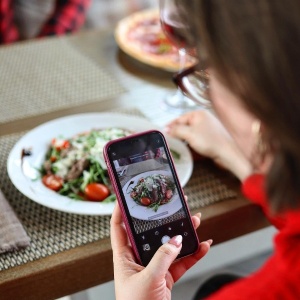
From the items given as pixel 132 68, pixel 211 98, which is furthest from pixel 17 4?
pixel 211 98

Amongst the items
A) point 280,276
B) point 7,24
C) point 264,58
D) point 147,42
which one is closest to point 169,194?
point 280,276

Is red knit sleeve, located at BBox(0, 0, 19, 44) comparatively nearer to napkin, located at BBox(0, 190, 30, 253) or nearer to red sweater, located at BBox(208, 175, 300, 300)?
napkin, located at BBox(0, 190, 30, 253)

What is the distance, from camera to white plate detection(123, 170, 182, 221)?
78cm

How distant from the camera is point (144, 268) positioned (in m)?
0.76

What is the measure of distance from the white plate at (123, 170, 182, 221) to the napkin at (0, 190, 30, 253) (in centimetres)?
18

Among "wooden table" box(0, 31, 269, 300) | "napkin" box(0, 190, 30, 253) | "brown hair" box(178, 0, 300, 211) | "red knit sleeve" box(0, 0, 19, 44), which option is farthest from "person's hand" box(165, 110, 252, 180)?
"red knit sleeve" box(0, 0, 19, 44)

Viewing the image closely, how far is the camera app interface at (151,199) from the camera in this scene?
0.78m

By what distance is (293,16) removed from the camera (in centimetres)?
46

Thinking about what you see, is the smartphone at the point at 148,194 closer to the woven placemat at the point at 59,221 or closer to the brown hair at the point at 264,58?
the woven placemat at the point at 59,221

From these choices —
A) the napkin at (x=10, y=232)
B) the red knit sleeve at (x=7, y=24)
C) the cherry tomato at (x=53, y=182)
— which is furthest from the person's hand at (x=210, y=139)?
the red knit sleeve at (x=7, y=24)

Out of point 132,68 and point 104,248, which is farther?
point 132,68

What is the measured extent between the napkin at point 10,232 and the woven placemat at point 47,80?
329 mm

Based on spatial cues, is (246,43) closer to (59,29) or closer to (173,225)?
(173,225)

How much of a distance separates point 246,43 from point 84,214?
0.49 metres
